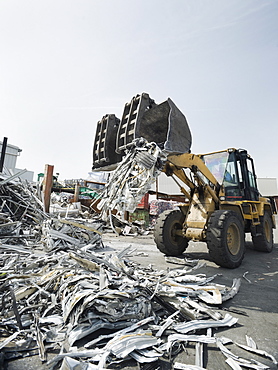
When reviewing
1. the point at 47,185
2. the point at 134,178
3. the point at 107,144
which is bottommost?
the point at 134,178

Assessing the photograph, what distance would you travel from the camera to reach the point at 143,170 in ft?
13.4

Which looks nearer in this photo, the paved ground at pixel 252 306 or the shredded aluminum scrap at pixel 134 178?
the paved ground at pixel 252 306

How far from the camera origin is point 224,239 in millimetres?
4977

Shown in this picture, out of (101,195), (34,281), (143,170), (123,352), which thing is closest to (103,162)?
(101,195)

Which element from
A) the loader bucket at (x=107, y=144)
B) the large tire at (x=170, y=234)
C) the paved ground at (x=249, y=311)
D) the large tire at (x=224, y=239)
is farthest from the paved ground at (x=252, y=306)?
the loader bucket at (x=107, y=144)

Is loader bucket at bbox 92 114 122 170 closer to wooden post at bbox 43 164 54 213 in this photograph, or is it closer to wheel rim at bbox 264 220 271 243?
wooden post at bbox 43 164 54 213

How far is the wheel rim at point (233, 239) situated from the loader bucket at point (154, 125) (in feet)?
7.92

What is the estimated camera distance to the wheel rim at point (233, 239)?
18.0ft

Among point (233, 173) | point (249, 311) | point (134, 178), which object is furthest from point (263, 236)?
point (134, 178)

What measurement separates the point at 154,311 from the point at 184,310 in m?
0.39

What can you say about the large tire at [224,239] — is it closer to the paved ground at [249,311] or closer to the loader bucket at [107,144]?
the paved ground at [249,311]

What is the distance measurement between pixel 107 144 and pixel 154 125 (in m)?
1.36

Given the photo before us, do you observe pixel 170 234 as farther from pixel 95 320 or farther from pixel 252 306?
pixel 95 320

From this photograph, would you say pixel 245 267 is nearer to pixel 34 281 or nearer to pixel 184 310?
pixel 184 310
